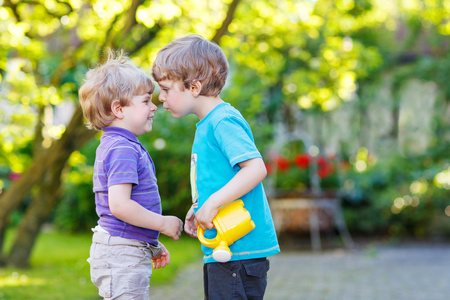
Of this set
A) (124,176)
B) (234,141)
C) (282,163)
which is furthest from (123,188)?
(282,163)

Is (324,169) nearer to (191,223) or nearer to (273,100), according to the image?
(273,100)

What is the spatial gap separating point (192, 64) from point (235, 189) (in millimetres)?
498

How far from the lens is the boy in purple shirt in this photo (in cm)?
212

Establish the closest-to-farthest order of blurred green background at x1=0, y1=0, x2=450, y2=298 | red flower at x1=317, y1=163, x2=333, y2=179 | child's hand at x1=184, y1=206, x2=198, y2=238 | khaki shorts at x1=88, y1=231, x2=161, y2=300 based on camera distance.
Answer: khaki shorts at x1=88, y1=231, x2=161, y2=300 → child's hand at x1=184, y1=206, x2=198, y2=238 → blurred green background at x1=0, y1=0, x2=450, y2=298 → red flower at x1=317, y1=163, x2=333, y2=179

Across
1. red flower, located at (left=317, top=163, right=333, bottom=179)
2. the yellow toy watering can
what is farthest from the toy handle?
red flower, located at (left=317, top=163, right=333, bottom=179)

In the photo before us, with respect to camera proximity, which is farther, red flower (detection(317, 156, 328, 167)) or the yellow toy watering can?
red flower (detection(317, 156, 328, 167))

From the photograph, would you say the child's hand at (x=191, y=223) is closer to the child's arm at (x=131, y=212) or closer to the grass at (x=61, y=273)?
the child's arm at (x=131, y=212)

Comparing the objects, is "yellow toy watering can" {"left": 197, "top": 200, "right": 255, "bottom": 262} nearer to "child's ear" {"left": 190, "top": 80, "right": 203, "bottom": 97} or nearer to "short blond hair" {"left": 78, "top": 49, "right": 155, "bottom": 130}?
"child's ear" {"left": 190, "top": 80, "right": 203, "bottom": 97}

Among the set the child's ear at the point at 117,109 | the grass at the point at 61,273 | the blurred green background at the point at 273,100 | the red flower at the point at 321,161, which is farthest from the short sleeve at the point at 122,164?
the red flower at the point at 321,161

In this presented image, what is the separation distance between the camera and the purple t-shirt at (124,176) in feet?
6.95

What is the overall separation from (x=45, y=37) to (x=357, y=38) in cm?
675

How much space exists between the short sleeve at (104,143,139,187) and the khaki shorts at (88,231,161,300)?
0.79ft

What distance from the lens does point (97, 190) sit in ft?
7.25

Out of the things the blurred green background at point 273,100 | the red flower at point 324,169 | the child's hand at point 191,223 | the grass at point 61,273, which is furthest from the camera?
the red flower at point 324,169
